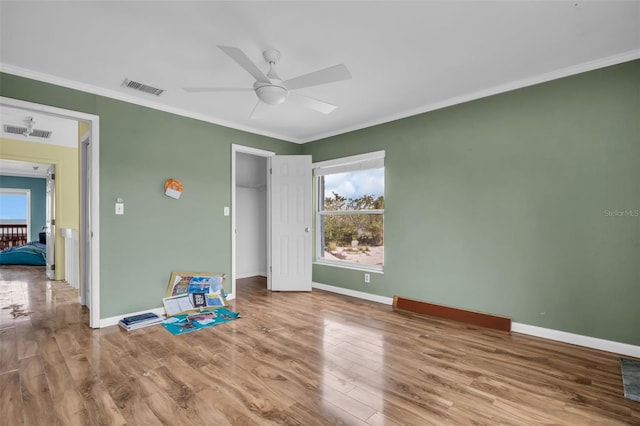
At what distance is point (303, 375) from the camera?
2.28m

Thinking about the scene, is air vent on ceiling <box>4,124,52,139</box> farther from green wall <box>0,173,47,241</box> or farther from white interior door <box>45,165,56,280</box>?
green wall <box>0,173,47,241</box>

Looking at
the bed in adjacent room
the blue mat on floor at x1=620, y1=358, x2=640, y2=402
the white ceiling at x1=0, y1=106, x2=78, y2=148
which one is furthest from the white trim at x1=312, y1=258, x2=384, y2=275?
the bed in adjacent room

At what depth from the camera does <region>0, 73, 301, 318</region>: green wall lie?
3303mm

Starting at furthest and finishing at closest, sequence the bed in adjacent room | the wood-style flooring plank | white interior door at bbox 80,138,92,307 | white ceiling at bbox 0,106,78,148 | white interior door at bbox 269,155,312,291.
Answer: the bed in adjacent room → white interior door at bbox 269,155,312,291 → white ceiling at bbox 0,106,78,148 → white interior door at bbox 80,138,92,307 → the wood-style flooring plank

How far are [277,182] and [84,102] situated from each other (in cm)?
260

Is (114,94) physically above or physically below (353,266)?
above

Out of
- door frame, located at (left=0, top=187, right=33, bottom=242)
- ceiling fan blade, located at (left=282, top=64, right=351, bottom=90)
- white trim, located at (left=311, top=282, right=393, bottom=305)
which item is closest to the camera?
ceiling fan blade, located at (left=282, top=64, right=351, bottom=90)

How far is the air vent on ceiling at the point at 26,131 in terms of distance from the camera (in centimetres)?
463

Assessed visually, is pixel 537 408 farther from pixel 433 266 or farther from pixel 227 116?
pixel 227 116

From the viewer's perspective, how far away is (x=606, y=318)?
2664mm

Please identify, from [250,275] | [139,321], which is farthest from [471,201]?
[250,275]

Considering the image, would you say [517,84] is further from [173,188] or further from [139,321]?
[139,321]

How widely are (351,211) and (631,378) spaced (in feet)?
10.8

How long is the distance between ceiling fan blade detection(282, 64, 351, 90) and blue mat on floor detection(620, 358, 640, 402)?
114 inches
